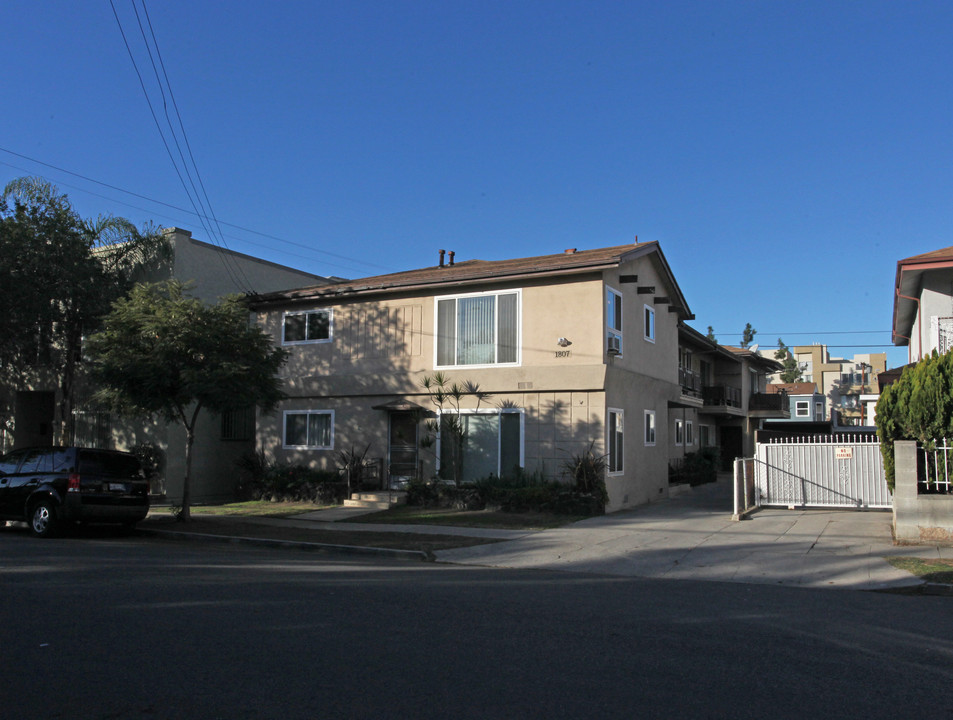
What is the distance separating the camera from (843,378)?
274 ft

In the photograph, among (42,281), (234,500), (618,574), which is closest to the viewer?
(618,574)

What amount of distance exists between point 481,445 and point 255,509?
6.24 meters

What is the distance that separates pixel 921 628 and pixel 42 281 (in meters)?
22.1

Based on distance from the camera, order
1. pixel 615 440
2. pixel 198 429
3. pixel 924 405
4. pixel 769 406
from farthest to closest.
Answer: pixel 769 406 → pixel 198 429 → pixel 615 440 → pixel 924 405

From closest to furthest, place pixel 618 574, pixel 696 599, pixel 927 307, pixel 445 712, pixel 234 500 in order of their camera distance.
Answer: pixel 445 712
pixel 696 599
pixel 618 574
pixel 927 307
pixel 234 500

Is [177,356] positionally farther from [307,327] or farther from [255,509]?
[307,327]

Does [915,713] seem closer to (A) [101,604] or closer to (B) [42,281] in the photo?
(A) [101,604]

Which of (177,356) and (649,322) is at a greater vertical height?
(649,322)

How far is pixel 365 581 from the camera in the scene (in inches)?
388

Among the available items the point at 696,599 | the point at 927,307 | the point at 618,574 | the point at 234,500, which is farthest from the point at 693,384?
the point at 696,599

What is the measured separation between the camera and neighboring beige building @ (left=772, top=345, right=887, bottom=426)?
220 ft

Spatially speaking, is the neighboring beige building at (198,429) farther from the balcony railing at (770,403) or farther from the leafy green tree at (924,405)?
the balcony railing at (770,403)

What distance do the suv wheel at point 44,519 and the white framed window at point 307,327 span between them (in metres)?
9.66

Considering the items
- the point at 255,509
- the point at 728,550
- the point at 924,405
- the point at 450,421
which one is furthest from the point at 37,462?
the point at 924,405
